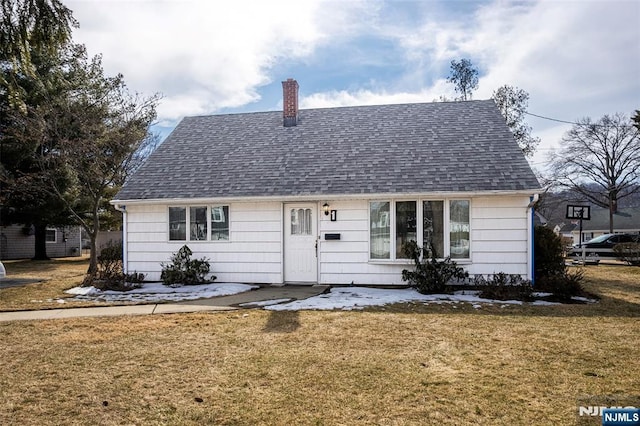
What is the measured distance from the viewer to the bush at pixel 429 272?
33.8 ft

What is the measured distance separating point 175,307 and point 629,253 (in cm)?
1980

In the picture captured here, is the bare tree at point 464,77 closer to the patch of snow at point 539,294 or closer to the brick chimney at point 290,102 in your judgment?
the brick chimney at point 290,102

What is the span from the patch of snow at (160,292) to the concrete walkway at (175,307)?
56 centimetres

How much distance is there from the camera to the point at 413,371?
462cm

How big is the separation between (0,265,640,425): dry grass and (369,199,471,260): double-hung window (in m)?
3.45

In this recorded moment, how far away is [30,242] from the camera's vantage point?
91.4 feet

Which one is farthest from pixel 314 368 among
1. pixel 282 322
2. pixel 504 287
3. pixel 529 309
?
pixel 504 287

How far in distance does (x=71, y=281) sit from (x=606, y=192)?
43.6 meters

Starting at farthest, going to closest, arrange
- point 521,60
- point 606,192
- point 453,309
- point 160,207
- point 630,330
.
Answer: point 606,192 < point 521,60 < point 160,207 < point 453,309 < point 630,330

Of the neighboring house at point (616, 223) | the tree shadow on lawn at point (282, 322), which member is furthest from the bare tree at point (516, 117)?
the neighboring house at point (616, 223)

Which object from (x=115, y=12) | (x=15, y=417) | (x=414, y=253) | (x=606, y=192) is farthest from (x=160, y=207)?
(x=606, y=192)

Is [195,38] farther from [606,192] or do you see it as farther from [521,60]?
[606,192]

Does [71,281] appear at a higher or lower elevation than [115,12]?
lower

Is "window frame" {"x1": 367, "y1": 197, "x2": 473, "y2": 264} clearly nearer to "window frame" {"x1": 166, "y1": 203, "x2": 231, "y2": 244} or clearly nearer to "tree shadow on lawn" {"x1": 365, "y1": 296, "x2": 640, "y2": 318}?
"tree shadow on lawn" {"x1": 365, "y1": 296, "x2": 640, "y2": 318}
